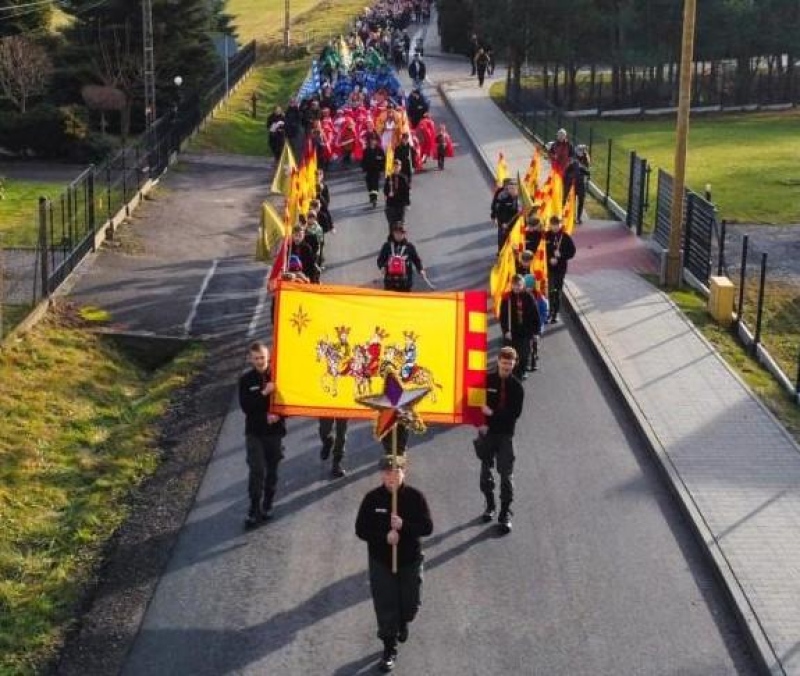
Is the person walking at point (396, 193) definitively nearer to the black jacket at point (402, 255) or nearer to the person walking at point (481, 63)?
the black jacket at point (402, 255)

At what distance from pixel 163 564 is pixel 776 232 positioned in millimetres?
19673

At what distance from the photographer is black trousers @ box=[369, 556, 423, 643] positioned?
10188 millimetres

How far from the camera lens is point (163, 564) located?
473 inches

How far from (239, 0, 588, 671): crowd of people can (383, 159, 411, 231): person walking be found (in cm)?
2

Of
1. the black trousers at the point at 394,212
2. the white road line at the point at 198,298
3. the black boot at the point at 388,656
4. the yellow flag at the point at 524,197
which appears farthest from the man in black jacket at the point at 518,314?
the black trousers at the point at 394,212

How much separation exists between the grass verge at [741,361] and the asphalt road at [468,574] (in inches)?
76.2

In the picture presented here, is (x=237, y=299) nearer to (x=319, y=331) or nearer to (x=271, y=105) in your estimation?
(x=319, y=331)

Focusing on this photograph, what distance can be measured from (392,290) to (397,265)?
1.19 feet

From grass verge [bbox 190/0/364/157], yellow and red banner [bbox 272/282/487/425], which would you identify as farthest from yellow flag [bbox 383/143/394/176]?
yellow and red banner [bbox 272/282/487/425]

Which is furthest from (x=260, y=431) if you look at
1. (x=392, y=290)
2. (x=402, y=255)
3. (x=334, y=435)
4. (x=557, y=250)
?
(x=557, y=250)

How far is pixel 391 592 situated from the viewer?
10.2 m

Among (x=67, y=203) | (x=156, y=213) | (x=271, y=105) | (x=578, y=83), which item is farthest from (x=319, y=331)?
(x=578, y=83)

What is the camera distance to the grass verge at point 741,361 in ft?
53.6

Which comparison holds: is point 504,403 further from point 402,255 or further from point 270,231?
point 270,231
